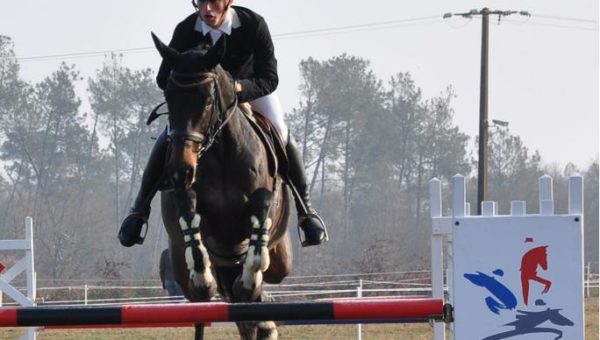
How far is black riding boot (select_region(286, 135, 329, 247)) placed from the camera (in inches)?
297

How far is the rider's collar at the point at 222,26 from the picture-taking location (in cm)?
710

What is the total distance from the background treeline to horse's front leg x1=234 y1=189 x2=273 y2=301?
133ft

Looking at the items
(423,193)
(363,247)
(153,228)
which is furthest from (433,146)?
(153,228)

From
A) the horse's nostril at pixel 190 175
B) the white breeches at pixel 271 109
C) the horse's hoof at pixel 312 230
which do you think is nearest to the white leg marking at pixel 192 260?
the horse's nostril at pixel 190 175

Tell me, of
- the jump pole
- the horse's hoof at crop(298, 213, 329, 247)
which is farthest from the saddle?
the jump pole

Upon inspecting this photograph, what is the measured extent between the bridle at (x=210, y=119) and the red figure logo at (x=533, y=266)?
179 cm

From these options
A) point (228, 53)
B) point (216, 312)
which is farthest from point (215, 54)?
point (216, 312)

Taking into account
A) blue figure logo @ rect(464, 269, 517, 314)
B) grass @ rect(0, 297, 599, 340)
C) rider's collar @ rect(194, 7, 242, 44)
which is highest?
rider's collar @ rect(194, 7, 242, 44)

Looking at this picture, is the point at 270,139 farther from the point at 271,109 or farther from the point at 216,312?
the point at 216,312

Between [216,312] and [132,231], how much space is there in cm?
180

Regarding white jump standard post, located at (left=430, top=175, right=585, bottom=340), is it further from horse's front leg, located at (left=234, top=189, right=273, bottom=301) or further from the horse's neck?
the horse's neck

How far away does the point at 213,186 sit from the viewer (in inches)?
269

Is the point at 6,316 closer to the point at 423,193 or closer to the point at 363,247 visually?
the point at 363,247

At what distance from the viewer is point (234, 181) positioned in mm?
6871
